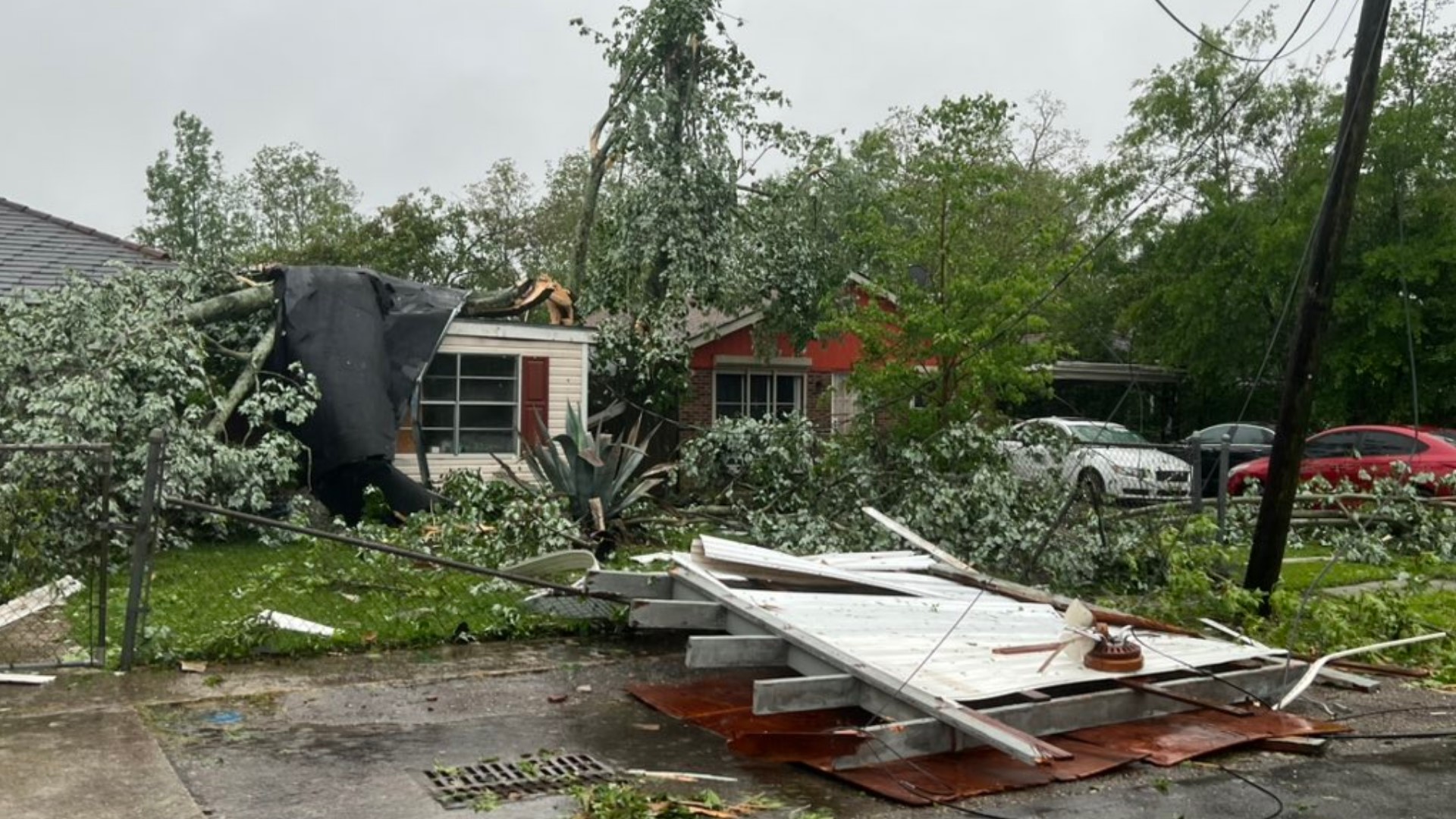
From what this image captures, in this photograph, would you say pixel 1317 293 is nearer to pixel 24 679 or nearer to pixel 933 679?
pixel 933 679

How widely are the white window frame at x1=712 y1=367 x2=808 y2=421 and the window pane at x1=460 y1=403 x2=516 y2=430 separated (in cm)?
672

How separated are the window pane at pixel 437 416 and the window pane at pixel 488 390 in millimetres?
238

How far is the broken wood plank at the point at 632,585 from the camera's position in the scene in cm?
764

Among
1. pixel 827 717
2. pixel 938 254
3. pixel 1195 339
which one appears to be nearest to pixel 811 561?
pixel 827 717

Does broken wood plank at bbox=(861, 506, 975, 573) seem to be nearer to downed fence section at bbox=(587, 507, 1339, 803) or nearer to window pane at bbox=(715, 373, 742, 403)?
downed fence section at bbox=(587, 507, 1339, 803)

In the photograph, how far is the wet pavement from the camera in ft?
16.4

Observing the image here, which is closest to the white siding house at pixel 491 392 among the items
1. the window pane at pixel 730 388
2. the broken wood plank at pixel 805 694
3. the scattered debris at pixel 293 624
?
the window pane at pixel 730 388

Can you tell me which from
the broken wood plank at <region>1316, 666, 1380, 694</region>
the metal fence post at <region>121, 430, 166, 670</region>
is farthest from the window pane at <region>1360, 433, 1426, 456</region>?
the metal fence post at <region>121, 430, 166, 670</region>

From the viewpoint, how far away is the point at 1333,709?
6898 millimetres

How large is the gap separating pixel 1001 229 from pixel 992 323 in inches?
493

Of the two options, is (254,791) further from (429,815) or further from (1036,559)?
(1036,559)

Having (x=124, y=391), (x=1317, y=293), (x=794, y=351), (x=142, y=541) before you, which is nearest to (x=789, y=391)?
(x=794, y=351)

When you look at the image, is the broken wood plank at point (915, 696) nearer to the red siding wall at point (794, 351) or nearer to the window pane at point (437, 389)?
the window pane at point (437, 389)

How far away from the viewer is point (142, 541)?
21.9 feet
